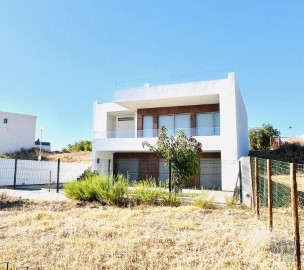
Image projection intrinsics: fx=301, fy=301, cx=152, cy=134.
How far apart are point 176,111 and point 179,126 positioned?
123 centimetres

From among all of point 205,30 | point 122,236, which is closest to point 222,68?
point 205,30

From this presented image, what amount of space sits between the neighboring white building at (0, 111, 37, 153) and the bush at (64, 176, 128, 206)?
27.5 m

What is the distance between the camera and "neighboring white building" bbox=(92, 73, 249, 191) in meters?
19.7

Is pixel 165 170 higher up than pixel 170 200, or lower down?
higher up

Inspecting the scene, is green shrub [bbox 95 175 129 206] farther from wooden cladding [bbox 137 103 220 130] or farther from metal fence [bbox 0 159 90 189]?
wooden cladding [bbox 137 103 220 130]

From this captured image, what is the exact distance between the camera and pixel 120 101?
23.2 meters

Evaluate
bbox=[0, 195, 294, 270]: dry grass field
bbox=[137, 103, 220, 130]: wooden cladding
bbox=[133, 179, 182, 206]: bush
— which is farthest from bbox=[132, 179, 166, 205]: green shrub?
bbox=[137, 103, 220, 130]: wooden cladding

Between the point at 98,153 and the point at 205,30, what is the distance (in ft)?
43.7

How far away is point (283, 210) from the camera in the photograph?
30.0ft

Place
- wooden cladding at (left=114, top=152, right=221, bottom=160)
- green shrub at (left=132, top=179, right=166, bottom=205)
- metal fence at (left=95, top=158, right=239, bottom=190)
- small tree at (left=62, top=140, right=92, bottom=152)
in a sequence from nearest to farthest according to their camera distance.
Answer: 1. green shrub at (left=132, top=179, right=166, bottom=205)
2. metal fence at (left=95, top=158, right=239, bottom=190)
3. wooden cladding at (left=114, top=152, right=221, bottom=160)
4. small tree at (left=62, top=140, right=92, bottom=152)

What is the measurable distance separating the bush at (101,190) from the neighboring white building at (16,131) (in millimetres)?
27547

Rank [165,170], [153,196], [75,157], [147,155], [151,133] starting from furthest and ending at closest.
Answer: [75,157]
[147,155]
[151,133]
[165,170]
[153,196]

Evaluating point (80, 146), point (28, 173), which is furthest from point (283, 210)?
point (80, 146)

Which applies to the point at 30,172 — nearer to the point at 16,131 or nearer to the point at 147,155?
the point at 147,155
